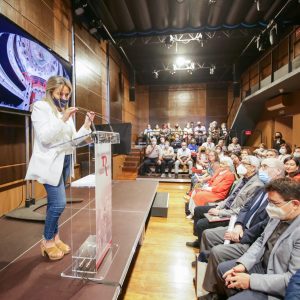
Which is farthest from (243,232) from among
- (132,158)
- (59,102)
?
(132,158)

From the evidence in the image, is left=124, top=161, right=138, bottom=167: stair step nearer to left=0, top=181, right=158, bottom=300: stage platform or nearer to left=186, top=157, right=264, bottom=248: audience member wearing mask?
left=0, top=181, right=158, bottom=300: stage platform

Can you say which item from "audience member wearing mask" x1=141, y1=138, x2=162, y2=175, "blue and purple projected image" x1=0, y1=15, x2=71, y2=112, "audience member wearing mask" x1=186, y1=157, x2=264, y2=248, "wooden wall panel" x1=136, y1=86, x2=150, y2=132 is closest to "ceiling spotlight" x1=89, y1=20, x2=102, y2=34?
"blue and purple projected image" x1=0, y1=15, x2=71, y2=112

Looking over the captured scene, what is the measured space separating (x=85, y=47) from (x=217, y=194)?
161 inches

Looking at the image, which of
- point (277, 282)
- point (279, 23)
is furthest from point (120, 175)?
point (277, 282)

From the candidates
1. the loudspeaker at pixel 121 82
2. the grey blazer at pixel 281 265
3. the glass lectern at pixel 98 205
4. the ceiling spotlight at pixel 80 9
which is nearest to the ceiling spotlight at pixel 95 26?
the ceiling spotlight at pixel 80 9

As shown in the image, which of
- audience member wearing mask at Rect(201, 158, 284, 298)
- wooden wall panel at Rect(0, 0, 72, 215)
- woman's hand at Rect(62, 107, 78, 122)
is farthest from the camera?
wooden wall panel at Rect(0, 0, 72, 215)

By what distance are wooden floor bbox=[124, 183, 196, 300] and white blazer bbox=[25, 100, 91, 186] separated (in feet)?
3.65

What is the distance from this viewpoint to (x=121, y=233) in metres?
2.21

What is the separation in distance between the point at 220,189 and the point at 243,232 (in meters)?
1.20

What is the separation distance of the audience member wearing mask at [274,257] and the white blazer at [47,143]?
1.21 metres

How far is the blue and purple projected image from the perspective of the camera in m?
2.49

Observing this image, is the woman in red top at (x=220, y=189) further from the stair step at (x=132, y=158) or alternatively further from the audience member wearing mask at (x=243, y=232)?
the stair step at (x=132, y=158)

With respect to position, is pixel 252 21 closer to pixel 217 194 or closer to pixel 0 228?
pixel 217 194

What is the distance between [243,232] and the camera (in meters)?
1.83
